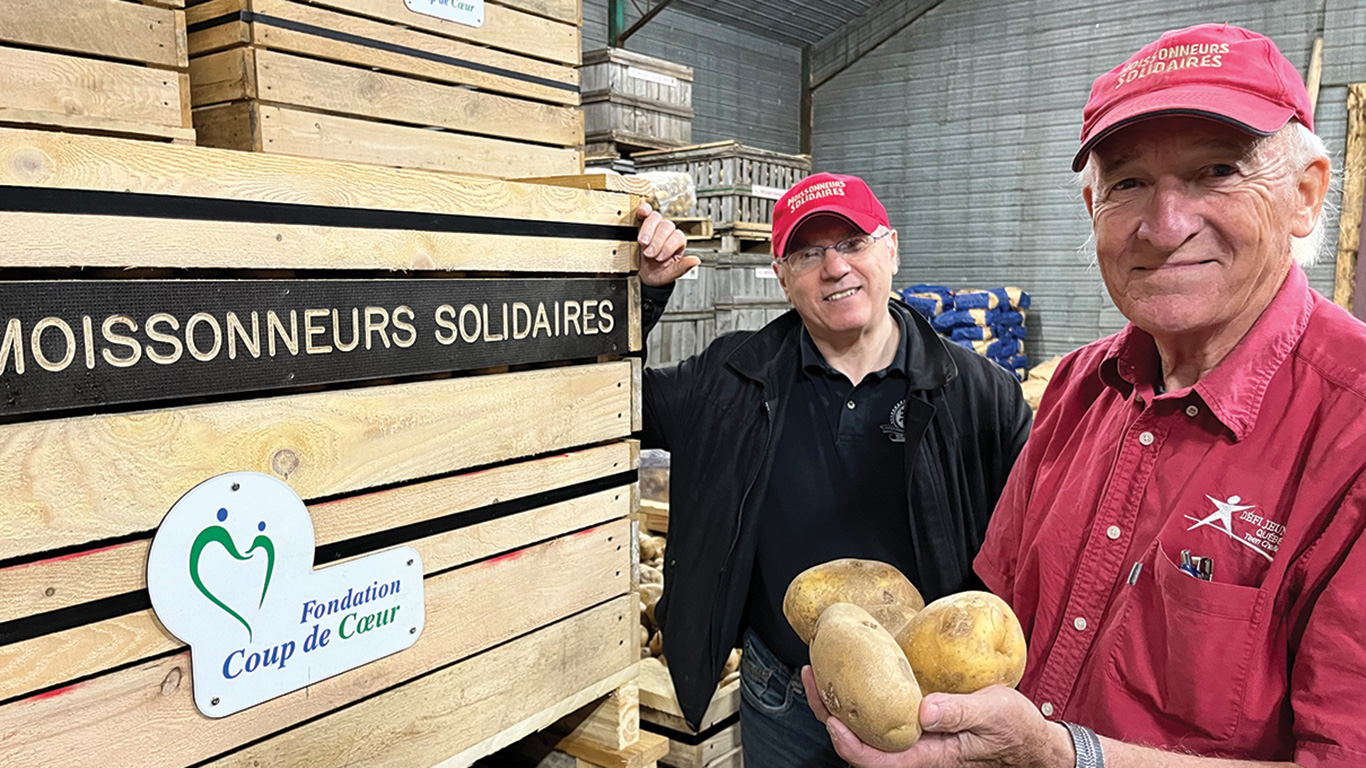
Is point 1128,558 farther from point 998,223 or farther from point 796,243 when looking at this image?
point 998,223

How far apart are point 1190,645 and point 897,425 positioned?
125 centimetres

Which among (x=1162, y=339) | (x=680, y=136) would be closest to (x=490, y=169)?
(x=1162, y=339)

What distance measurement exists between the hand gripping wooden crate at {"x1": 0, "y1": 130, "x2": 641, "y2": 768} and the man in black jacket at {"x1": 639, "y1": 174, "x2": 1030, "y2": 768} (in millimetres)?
681

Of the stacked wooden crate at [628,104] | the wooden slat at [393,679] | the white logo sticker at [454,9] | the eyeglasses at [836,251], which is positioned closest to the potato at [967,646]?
the wooden slat at [393,679]

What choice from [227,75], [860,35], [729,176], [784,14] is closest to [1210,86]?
[227,75]

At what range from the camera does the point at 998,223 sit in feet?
39.1

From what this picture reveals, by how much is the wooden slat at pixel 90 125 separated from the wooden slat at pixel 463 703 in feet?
3.68

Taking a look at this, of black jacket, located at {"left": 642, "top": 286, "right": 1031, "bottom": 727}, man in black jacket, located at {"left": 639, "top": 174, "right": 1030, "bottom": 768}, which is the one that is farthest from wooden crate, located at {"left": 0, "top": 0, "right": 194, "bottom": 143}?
man in black jacket, located at {"left": 639, "top": 174, "right": 1030, "bottom": 768}

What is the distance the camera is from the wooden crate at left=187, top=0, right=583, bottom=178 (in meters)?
2.04

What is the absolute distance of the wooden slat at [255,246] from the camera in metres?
1.12

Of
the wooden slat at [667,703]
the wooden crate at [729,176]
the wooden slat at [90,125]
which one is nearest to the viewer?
the wooden slat at [90,125]

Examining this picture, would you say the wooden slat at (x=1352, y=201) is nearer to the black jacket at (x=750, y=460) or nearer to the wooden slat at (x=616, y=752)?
the black jacket at (x=750, y=460)

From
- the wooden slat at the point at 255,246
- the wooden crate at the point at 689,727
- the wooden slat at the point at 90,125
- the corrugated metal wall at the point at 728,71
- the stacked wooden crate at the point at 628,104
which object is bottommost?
the wooden crate at the point at 689,727

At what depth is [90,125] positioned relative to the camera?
1661 mm
